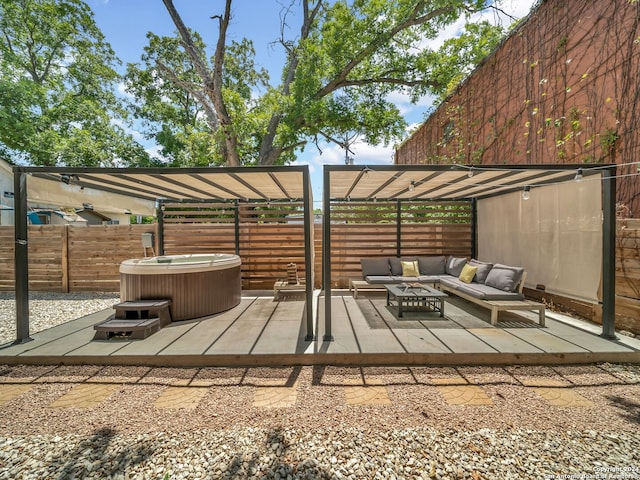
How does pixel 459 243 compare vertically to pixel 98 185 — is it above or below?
below

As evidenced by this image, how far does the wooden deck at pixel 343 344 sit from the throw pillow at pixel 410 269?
4.87 ft

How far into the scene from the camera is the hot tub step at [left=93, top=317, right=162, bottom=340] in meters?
3.35

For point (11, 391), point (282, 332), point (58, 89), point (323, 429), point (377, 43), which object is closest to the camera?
point (323, 429)

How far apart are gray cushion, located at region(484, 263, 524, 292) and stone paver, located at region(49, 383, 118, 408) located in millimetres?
5506

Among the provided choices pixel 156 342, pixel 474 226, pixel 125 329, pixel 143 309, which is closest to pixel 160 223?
pixel 143 309

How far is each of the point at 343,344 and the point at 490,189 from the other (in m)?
4.56

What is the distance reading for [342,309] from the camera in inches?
185

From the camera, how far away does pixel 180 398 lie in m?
2.36

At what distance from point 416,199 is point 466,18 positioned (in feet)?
20.2

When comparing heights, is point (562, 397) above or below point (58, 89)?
below

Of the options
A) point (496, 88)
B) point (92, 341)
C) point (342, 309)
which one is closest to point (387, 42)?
point (496, 88)

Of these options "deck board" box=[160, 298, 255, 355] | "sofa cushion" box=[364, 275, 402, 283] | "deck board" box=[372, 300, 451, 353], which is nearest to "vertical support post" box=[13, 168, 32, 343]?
"deck board" box=[160, 298, 255, 355]

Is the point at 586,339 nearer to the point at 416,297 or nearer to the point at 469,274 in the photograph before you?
the point at 469,274

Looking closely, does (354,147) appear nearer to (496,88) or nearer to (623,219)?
(496,88)
